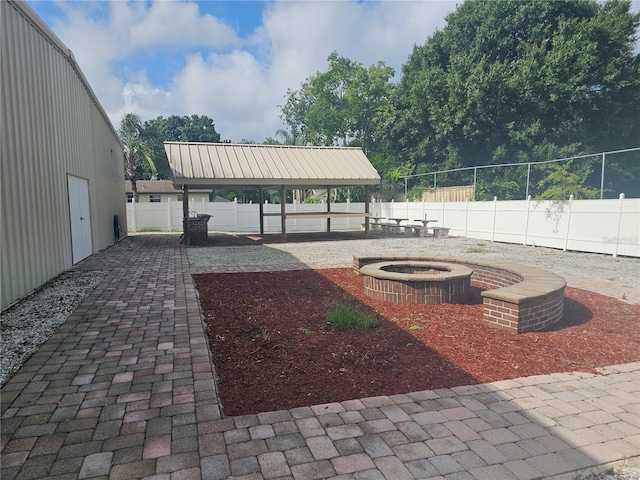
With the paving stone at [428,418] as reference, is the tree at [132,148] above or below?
above

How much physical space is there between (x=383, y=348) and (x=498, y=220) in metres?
13.0

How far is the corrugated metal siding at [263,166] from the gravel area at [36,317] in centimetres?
679

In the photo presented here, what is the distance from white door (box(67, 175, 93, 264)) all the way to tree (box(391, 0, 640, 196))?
20.9 metres

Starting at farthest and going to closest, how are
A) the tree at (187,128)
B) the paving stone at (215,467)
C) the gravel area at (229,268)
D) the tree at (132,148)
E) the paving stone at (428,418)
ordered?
the tree at (187,128)
the tree at (132,148)
the gravel area at (229,268)
the paving stone at (428,418)
the paving stone at (215,467)

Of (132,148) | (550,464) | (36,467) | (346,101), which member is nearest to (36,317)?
(36,467)

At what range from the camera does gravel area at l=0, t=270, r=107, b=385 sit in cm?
352

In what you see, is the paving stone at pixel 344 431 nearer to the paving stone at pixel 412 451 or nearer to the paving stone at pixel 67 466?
the paving stone at pixel 412 451

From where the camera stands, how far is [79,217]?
9359 mm

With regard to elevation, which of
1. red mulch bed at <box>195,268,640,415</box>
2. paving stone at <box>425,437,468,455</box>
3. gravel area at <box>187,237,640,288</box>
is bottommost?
gravel area at <box>187,237,640,288</box>

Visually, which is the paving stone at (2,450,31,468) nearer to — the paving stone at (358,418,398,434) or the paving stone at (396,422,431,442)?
the paving stone at (358,418,398,434)

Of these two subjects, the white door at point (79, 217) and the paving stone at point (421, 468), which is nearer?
the paving stone at point (421, 468)

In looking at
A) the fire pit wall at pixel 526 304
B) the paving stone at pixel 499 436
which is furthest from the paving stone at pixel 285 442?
the fire pit wall at pixel 526 304

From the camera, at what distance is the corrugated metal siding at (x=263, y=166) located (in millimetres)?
13438

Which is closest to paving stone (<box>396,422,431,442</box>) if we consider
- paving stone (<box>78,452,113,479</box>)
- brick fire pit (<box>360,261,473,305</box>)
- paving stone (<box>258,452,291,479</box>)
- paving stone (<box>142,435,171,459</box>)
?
paving stone (<box>258,452,291,479</box>)
